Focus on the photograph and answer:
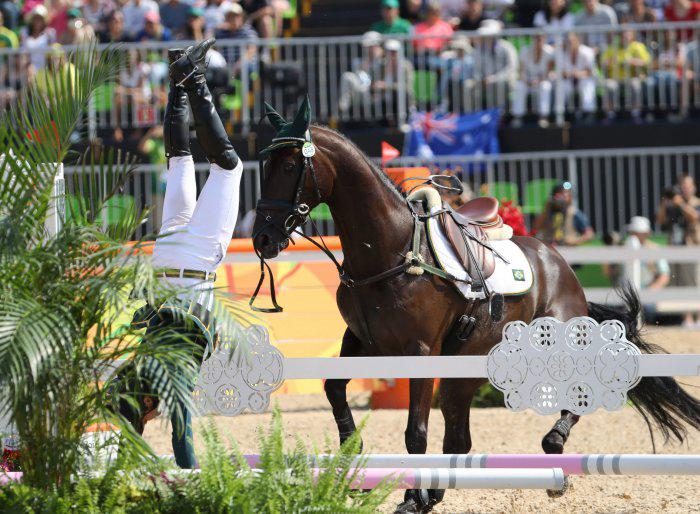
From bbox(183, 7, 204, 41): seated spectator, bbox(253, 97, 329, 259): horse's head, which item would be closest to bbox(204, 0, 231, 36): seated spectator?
bbox(183, 7, 204, 41): seated spectator

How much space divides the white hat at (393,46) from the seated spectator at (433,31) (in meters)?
0.28

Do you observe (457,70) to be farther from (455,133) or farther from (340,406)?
(340,406)

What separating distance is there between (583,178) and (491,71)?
1846 mm

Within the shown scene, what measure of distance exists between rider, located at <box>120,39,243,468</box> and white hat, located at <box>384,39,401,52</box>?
30.8ft

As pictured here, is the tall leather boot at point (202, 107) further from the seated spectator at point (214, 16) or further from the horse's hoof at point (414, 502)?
the seated spectator at point (214, 16)

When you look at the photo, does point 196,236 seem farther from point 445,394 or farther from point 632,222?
point 632,222

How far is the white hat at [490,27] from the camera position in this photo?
14334mm

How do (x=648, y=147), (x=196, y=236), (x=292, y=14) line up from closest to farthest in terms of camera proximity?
(x=196, y=236) < (x=648, y=147) < (x=292, y=14)

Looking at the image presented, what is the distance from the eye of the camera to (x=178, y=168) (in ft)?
16.3

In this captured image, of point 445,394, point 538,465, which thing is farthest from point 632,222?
point 538,465

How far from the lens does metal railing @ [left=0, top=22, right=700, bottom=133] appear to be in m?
14.1

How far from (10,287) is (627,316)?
439 centimetres

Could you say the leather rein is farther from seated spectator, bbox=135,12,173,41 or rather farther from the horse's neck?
seated spectator, bbox=135,12,173,41

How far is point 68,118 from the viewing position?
4.21m
